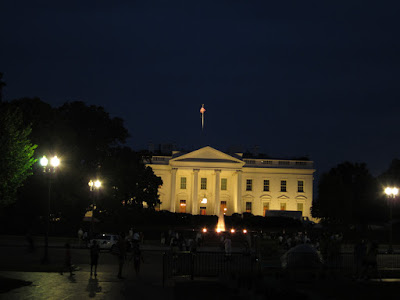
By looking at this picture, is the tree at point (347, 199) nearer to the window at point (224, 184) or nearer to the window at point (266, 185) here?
the window at point (266, 185)

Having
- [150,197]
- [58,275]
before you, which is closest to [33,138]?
[150,197]

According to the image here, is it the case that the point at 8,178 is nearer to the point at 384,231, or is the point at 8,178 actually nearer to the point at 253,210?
the point at 384,231

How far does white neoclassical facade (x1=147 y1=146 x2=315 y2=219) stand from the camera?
99000 millimetres

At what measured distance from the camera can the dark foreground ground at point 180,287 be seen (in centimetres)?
1570

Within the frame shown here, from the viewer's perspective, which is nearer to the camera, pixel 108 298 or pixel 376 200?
pixel 108 298

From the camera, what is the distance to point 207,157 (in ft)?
327

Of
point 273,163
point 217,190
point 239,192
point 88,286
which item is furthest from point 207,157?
point 88,286

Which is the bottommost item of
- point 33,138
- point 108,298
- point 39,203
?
point 108,298

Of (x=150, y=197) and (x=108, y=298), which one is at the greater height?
(x=150, y=197)

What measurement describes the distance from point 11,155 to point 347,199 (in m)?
54.8

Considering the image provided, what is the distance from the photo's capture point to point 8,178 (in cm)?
4519

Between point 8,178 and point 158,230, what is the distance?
103ft

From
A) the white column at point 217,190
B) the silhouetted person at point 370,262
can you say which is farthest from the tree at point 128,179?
the silhouetted person at point 370,262

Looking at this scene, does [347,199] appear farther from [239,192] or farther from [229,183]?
[229,183]
